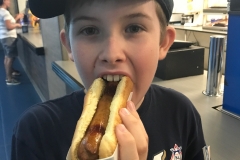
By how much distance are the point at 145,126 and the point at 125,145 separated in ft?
1.18

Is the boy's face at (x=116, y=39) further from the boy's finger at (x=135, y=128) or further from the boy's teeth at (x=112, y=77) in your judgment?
the boy's finger at (x=135, y=128)

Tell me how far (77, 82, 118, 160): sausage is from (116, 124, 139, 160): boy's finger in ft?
0.14

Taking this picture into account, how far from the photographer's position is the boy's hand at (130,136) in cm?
62

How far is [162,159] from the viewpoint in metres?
0.94

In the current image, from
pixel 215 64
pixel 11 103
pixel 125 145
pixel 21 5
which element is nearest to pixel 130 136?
pixel 125 145

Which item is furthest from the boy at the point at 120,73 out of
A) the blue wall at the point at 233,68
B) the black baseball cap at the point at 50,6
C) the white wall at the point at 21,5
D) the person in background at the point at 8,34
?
the white wall at the point at 21,5

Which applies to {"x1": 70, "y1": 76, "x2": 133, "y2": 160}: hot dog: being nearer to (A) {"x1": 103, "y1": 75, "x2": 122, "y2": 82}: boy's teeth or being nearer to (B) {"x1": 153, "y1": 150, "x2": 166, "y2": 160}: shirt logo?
(A) {"x1": 103, "y1": 75, "x2": 122, "y2": 82}: boy's teeth

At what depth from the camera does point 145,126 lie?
0.97 metres

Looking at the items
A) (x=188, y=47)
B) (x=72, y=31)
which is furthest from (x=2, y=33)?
(x=72, y=31)

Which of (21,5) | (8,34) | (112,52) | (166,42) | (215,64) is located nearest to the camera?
(112,52)

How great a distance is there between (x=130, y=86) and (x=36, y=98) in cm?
365

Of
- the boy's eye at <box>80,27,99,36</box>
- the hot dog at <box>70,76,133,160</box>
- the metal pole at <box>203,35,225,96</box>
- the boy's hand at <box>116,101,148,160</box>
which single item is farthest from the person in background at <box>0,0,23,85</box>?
the boy's hand at <box>116,101,148,160</box>

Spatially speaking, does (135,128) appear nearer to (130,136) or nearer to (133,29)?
(130,136)

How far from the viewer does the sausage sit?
562 mm
